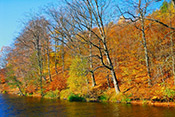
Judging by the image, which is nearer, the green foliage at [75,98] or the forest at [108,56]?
the forest at [108,56]

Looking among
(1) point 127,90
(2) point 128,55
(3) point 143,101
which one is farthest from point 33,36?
(3) point 143,101

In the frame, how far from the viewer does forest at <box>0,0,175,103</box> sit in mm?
11720

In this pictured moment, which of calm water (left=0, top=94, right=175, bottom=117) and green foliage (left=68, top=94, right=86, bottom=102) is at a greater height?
green foliage (left=68, top=94, right=86, bottom=102)

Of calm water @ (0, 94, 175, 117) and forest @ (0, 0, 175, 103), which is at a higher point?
forest @ (0, 0, 175, 103)

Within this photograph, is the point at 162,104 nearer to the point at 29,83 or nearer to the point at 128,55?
the point at 128,55

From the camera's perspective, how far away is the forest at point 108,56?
11720 millimetres

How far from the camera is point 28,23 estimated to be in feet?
101

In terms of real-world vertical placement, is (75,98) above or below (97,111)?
above

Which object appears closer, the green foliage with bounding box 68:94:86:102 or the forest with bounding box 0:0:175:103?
the forest with bounding box 0:0:175:103

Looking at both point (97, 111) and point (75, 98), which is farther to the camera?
point (75, 98)

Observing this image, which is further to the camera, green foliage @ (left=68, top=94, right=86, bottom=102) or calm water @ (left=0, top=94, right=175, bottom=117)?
green foliage @ (left=68, top=94, right=86, bottom=102)

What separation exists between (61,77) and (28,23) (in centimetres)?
1367

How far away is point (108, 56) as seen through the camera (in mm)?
16234

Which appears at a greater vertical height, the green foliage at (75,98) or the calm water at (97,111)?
the green foliage at (75,98)
